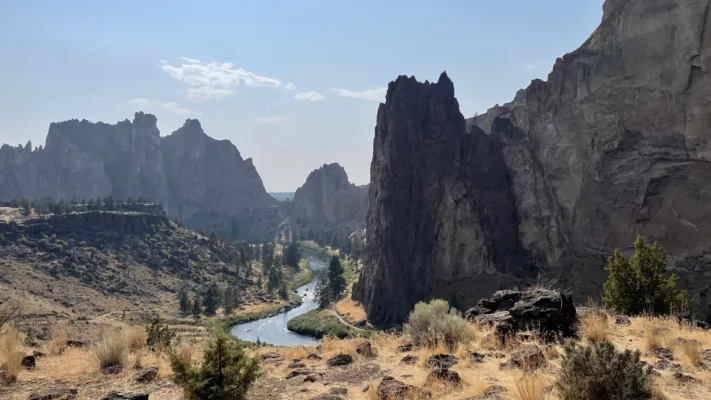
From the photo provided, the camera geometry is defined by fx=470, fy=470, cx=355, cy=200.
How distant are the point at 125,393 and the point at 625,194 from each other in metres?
84.2

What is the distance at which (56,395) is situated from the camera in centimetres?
871

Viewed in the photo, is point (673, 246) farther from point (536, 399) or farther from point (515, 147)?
point (536, 399)

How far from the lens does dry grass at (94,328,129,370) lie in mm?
10787

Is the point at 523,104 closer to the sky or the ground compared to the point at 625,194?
closer to the sky

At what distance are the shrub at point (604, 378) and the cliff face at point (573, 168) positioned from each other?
65.5 m

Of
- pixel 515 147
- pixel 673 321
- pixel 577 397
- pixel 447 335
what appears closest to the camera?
pixel 577 397

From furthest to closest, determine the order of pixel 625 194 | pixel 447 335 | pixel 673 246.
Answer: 1. pixel 625 194
2. pixel 673 246
3. pixel 447 335

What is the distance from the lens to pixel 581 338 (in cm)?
1206

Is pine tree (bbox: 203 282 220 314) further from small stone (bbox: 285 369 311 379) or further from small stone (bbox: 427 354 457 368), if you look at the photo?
small stone (bbox: 427 354 457 368)

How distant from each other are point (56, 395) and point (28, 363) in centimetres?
314

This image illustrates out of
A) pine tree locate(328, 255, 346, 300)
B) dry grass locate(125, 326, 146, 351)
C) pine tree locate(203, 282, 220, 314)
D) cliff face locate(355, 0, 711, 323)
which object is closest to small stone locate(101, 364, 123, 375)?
dry grass locate(125, 326, 146, 351)

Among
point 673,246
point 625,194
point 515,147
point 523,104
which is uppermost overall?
point 523,104

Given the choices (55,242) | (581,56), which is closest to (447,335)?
(581,56)

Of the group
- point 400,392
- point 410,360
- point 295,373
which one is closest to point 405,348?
point 410,360
